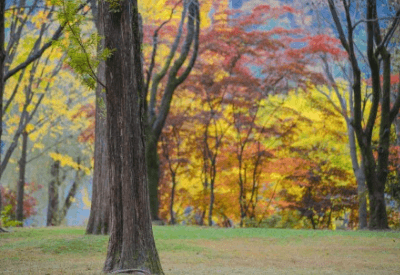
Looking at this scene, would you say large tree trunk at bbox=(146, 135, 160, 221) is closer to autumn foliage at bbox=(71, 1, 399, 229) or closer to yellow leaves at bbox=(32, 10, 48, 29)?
autumn foliage at bbox=(71, 1, 399, 229)

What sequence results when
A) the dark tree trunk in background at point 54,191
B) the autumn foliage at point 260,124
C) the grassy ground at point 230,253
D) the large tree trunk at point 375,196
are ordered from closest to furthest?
the grassy ground at point 230,253 → the large tree trunk at point 375,196 → the autumn foliage at point 260,124 → the dark tree trunk in background at point 54,191

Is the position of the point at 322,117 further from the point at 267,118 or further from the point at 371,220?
the point at 371,220

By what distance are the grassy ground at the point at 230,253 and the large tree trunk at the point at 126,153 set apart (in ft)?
1.49

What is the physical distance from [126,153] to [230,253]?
3.45 m

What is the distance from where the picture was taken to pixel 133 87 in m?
5.11

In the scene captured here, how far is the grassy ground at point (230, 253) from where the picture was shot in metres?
6.00

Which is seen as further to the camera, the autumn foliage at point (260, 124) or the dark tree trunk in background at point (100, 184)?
the autumn foliage at point (260, 124)

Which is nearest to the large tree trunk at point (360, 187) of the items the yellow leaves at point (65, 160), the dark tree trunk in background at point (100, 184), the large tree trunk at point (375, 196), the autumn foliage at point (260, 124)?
the autumn foliage at point (260, 124)

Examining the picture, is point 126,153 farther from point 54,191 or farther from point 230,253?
point 54,191

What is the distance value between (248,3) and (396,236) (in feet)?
33.2

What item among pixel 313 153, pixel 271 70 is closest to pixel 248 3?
pixel 271 70

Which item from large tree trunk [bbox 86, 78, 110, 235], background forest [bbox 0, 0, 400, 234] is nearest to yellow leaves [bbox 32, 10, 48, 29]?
background forest [bbox 0, 0, 400, 234]

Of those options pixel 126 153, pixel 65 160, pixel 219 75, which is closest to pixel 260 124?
pixel 219 75

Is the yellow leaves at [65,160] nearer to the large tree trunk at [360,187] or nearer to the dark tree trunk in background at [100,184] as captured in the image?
the large tree trunk at [360,187]
